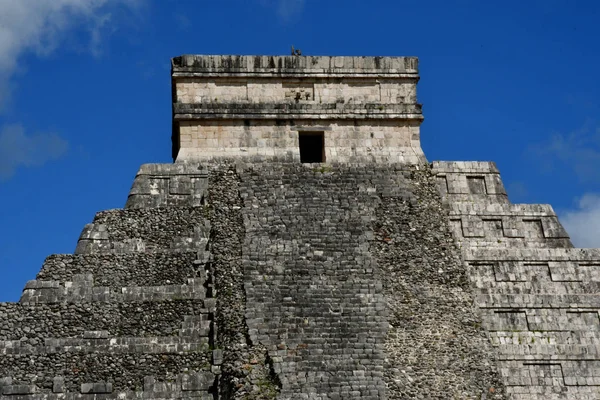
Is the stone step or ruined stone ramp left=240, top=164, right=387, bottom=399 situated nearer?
ruined stone ramp left=240, top=164, right=387, bottom=399

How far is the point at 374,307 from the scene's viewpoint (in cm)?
1736

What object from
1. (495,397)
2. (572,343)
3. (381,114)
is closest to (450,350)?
(495,397)

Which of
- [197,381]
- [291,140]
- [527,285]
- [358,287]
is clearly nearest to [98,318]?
[197,381]

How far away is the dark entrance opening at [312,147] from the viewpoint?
20469 millimetres

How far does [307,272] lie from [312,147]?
163 inches

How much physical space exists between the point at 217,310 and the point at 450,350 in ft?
12.7

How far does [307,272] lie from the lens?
17.7 meters

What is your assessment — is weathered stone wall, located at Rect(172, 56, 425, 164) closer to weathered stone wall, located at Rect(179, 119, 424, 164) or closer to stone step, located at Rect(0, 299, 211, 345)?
weathered stone wall, located at Rect(179, 119, 424, 164)

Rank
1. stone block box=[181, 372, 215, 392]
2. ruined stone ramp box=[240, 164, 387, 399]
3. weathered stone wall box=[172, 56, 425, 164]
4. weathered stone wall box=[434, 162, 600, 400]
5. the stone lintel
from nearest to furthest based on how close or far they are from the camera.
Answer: ruined stone ramp box=[240, 164, 387, 399], stone block box=[181, 372, 215, 392], weathered stone wall box=[434, 162, 600, 400], weathered stone wall box=[172, 56, 425, 164], the stone lintel

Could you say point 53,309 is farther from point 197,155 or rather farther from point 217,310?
point 197,155

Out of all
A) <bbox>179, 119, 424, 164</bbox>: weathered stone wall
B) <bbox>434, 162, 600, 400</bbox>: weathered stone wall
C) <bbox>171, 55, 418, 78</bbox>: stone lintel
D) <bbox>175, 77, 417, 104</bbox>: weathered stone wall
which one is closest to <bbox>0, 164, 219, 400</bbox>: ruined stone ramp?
<bbox>179, 119, 424, 164</bbox>: weathered stone wall

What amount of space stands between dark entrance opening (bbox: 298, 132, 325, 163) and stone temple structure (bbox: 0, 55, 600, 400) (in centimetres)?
5

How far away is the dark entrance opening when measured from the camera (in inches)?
806

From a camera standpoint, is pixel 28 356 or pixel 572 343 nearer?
pixel 28 356
